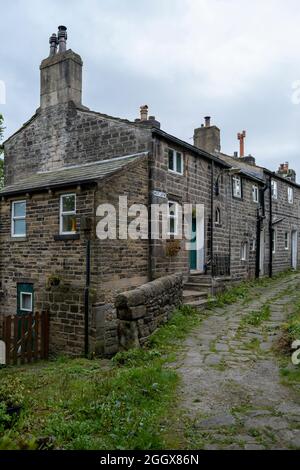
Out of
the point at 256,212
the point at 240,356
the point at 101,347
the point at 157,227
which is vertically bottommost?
the point at 101,347

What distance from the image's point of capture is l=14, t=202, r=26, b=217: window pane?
45.0 feet

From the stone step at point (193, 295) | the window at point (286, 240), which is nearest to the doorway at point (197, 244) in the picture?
the stone step at point (193, 295)

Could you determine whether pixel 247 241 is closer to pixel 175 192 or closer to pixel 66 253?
pixel 175 192

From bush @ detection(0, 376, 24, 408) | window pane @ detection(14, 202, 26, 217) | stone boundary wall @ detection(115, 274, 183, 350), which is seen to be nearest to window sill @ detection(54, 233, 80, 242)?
window pane @ detection(14, 202, 26, 217)

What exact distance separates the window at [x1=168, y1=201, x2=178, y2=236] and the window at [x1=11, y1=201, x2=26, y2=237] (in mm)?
5588

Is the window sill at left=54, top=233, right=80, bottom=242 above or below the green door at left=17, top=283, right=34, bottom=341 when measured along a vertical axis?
above

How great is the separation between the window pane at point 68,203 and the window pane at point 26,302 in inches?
144

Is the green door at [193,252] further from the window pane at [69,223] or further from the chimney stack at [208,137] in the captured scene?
the window pane at [69,223]

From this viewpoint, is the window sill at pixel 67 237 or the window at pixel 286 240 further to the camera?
the window at pixel 286 240

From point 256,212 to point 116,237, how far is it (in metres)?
13.0

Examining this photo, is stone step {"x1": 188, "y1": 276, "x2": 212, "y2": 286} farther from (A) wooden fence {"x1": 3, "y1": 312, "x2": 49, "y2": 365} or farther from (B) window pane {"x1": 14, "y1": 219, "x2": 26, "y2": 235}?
(B) window pane {"x1": 14, "y1": 219, "x2": 26, "y2": 235}

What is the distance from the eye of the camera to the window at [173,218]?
14.6 meters

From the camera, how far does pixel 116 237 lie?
39.1ft
